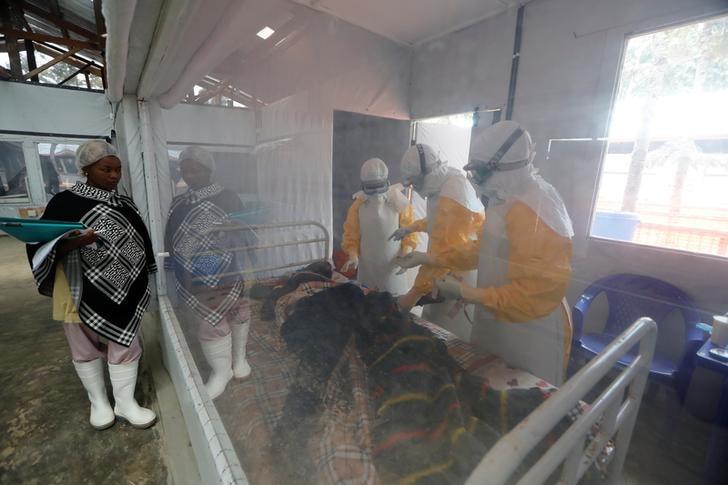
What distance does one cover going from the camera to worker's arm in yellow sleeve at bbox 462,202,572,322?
27.3 inches

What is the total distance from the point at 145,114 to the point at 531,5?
1.49m

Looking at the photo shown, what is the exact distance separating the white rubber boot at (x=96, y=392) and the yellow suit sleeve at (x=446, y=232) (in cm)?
128

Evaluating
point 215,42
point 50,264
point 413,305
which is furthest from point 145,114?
point 413,305

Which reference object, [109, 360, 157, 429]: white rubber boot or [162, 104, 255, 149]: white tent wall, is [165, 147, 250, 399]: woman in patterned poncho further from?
[109, 360, 157, 429]: white rubber boot

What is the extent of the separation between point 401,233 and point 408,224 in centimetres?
6

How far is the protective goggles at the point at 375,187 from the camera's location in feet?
4.10

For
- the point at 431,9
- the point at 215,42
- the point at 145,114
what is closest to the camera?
the point at 215,42

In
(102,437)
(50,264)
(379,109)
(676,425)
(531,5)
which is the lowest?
(102,437)

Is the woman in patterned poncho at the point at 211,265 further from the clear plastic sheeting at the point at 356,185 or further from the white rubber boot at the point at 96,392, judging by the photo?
the white rubber boot at the point at 96,392

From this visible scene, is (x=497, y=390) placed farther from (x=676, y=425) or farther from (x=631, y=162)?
(x=676, y=425)

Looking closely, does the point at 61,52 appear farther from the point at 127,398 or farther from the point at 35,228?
the point at 127,398

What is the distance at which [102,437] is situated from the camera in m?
1.17

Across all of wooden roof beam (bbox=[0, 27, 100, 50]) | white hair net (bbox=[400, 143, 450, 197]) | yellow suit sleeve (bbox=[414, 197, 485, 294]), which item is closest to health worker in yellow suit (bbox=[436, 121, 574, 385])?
yellow suit sleeve (bbox=[414, 197, 485, 294])

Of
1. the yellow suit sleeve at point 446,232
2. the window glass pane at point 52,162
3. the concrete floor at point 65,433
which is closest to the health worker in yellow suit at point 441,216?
the yellow suit sleeve at point 446,232
